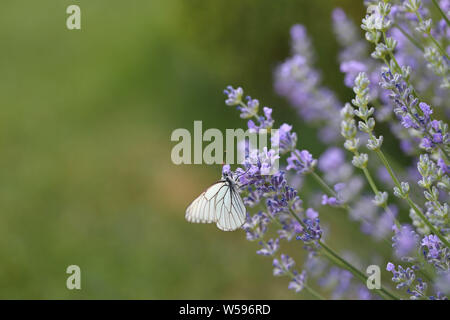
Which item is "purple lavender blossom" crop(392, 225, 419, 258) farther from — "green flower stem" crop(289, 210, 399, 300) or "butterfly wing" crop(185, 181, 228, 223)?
"butterfly wing" crop(185, 181, 228, 223)

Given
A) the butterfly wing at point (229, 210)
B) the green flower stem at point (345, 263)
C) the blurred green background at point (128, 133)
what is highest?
the blurred green background at point (128, 133)

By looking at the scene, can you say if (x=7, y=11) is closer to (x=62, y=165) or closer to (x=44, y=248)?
(x=62, y=165)

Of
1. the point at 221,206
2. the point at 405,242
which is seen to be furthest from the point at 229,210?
the point at 405,242

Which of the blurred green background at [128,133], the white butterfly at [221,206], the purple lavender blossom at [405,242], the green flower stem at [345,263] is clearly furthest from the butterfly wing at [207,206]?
the blurred green background at [128,133]

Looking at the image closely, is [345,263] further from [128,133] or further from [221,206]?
[128,133]

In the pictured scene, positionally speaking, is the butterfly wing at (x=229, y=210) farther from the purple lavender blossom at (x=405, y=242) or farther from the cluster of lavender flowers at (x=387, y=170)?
the purple lavender blossom at (x=405, y=242)

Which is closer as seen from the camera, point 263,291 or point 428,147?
point 428,147

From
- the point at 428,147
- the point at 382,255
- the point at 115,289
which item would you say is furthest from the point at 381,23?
the point at 115,289
